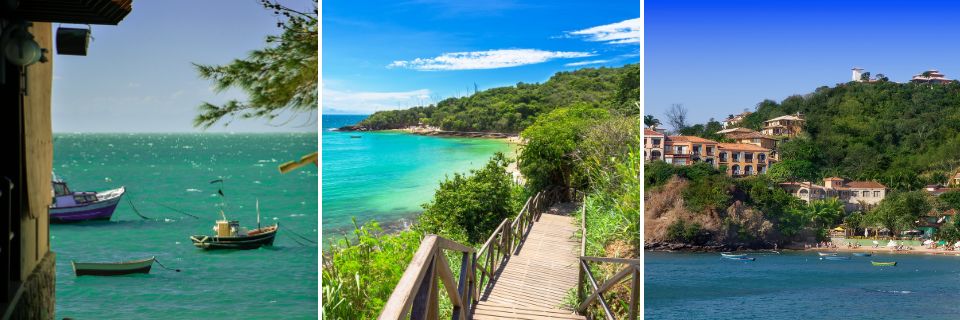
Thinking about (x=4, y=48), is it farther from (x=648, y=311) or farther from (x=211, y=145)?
(x=648, y=311)

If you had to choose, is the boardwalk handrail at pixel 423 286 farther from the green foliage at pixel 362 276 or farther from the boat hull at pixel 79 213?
the boat hull at pixel 79 213

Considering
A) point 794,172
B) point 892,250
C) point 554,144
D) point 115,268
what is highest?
point 554,144

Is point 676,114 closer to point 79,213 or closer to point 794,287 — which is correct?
point 794,287

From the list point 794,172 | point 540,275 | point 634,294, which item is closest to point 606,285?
point 634,294

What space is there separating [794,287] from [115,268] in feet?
78.8

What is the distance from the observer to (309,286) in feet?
30.4

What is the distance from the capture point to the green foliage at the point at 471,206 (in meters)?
7.57

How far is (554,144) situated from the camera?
7.88 metres

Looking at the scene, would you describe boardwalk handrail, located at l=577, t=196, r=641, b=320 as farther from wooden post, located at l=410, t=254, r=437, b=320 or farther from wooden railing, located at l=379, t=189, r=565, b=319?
wooden post, located at l=410, t=254, r=437, b=320

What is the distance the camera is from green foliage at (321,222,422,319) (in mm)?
5910

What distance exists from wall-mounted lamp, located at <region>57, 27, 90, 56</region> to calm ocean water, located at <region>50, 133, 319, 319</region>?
15.1 ft

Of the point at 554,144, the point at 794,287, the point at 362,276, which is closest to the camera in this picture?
the point at 362,276

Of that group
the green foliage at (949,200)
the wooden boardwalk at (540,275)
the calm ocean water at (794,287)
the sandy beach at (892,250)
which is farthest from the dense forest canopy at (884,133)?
the wooden boardwalk at (540,275)

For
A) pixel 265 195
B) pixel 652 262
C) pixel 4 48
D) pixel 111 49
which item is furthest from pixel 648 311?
pixel 4 48
